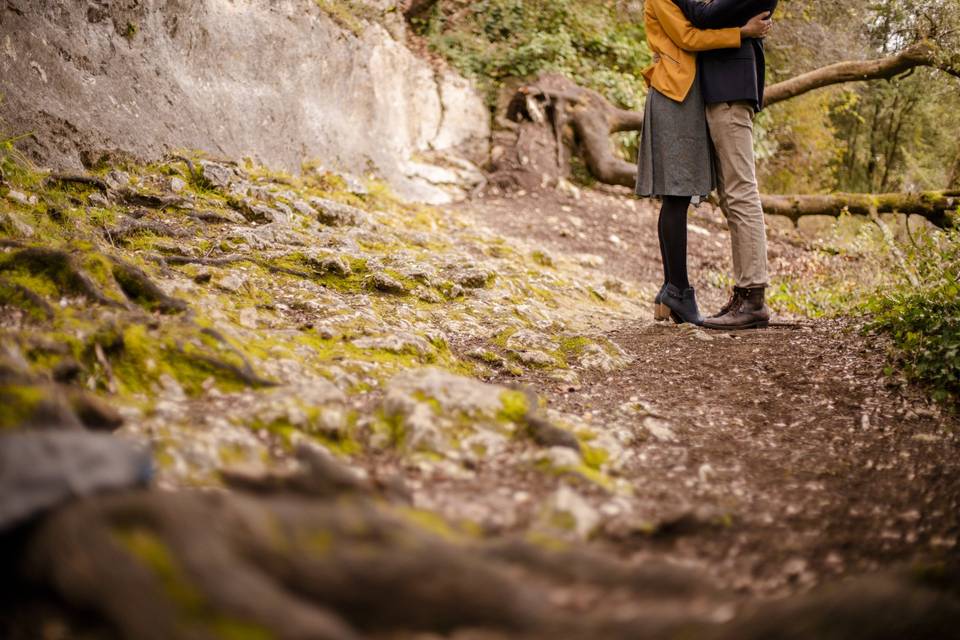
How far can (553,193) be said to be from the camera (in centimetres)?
1003

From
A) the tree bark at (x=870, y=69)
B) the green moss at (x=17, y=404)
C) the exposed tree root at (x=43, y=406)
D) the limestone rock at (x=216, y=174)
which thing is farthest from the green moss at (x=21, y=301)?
the tree bark at (x=870, y=69)

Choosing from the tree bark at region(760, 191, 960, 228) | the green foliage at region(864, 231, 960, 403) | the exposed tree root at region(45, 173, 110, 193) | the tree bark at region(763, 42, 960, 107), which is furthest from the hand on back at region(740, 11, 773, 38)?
the tree bark at region(763, 42, 960, 107)

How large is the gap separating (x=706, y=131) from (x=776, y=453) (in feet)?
8.30

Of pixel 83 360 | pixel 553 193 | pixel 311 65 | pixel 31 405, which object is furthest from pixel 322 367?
pixel 553 193

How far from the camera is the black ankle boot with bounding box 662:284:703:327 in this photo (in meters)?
4.55

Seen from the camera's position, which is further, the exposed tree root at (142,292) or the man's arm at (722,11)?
the man's arm at (722,11)

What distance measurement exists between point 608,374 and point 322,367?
1.68 m

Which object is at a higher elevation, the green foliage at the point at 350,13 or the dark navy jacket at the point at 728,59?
the green foliage at the point at 350,13

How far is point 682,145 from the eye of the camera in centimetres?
433

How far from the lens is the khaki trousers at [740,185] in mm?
4211

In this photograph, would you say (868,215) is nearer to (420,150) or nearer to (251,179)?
(420,150)

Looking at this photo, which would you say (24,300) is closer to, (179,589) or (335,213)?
(179,589)

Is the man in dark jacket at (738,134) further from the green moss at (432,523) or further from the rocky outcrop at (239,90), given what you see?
the rocky outcrop at (239,90)

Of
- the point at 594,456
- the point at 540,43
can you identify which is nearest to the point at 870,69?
the point at 540,43
